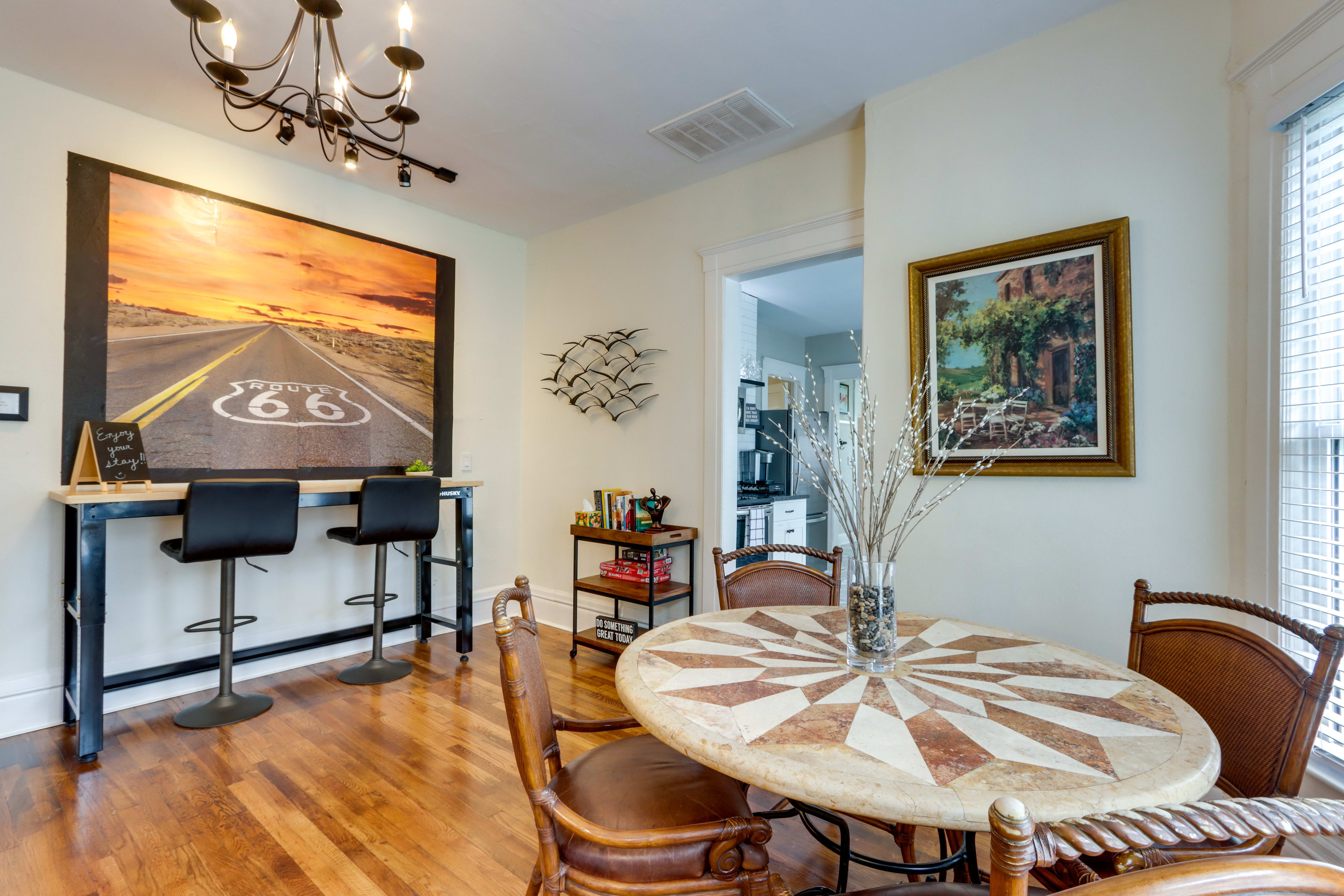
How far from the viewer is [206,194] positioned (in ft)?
10.4

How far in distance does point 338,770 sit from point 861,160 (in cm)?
350

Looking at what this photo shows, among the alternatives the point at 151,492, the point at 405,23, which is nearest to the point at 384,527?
the point at 151,492

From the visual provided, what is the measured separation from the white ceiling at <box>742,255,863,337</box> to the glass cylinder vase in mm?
3342

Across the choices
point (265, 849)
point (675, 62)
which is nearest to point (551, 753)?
point (265, 849)

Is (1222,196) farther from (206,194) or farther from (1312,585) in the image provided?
(206,194)

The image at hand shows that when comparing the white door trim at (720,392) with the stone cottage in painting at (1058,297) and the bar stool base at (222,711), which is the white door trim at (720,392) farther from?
the bar stool base at (222,711)

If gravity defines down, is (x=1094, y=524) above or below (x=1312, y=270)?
below

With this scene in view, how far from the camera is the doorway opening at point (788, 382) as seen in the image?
4457 mm

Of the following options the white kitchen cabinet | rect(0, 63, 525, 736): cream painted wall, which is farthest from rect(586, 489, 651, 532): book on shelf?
the white kitchen cabinet

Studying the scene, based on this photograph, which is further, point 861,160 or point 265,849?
point 861,160

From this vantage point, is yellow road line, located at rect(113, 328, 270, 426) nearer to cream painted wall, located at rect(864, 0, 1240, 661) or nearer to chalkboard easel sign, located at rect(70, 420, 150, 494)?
chalkboard easel sign, located at rect(70, 420, 150, 494)

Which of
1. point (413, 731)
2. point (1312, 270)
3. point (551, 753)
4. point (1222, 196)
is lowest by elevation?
point (413, 731)

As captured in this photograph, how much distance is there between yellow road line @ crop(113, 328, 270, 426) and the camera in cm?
293

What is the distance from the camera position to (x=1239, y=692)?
1302 millimetres
